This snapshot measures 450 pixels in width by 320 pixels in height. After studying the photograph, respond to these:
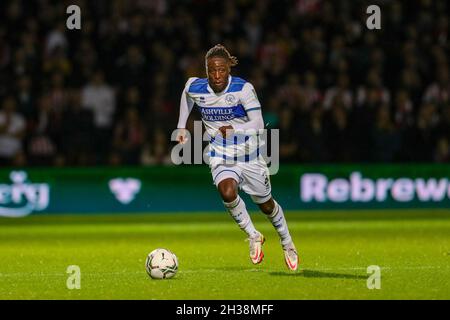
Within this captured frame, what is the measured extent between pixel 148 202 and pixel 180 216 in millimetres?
590

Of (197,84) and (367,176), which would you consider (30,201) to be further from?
(197,84)

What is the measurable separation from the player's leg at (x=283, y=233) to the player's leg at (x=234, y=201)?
25 centimetres

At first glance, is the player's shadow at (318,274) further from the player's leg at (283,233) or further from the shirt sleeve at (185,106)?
the shirt sleeve at (185,106)

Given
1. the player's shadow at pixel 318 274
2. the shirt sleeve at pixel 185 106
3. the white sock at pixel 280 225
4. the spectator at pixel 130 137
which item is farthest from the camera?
the spectator at pixel 130 137

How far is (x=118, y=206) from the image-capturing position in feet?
59.9

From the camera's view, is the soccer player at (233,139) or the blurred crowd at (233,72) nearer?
the soccer player at (233,139)

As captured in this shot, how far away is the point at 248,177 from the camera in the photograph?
35.7ft

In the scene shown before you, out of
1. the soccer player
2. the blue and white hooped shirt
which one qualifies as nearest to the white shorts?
the soccer player

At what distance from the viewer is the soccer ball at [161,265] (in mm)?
10156

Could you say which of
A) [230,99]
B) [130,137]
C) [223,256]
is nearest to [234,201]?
[230,99]

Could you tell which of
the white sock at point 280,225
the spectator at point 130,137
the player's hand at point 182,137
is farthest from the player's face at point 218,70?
the spectator at point 130,137

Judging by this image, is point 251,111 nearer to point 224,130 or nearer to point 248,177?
point 224,130

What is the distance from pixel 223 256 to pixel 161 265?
248 cm

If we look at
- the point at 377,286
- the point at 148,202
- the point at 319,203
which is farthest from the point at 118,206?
the point at 377,286
